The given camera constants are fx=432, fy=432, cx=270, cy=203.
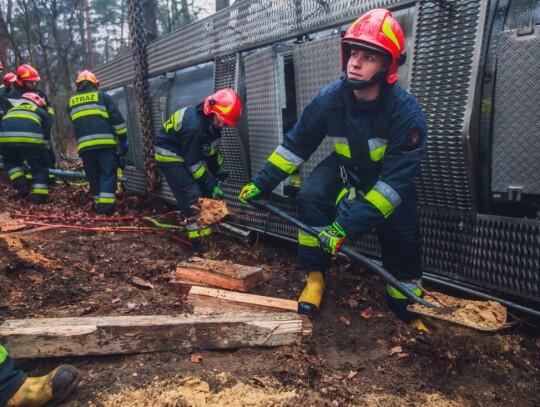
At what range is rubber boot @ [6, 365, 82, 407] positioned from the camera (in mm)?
2201

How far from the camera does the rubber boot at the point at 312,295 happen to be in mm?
3355

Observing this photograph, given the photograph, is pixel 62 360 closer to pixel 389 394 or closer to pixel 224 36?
pixel 389 394

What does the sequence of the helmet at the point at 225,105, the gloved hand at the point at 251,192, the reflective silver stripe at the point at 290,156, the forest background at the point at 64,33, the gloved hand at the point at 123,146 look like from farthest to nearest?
the forest background at the point at 64,33 → the gloved hand at the point at 123,146 → the helmet at the point at 225,105 → the gloved hand at the point at 251,192 → the reflective silver stripe at the point at 290,156

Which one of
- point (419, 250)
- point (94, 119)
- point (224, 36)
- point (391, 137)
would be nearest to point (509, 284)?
point (419, 250)

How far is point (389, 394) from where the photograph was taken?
244 centimetres

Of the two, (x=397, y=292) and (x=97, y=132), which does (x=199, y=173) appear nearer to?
(x=97, y=132)

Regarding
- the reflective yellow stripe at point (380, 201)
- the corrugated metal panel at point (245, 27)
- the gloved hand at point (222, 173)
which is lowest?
the reflective yellow stripe at point (380, 201)

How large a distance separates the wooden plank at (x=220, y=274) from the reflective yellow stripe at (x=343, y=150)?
1.25 metres

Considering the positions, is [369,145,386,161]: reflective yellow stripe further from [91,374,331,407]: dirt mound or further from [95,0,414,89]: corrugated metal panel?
[91,374,331,407]: dirt mound

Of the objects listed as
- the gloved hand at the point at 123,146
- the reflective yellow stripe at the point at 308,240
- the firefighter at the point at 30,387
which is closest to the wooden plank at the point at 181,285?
the reflective yellow stripe at the point at 308,240

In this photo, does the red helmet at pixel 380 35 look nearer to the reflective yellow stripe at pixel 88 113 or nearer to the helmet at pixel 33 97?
the reflective yellow stripe at pixel 88 113

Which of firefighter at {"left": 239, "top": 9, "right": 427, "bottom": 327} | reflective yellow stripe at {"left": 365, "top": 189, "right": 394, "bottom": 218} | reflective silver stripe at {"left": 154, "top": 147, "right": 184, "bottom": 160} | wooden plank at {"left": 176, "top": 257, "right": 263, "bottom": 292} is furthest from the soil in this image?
reflective silver stripe at {"left": 154, "top": 147, "right": 184, "bottom": 160}

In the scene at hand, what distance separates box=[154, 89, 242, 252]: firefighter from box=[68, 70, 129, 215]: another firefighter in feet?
5.66

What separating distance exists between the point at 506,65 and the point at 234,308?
2.54 m
